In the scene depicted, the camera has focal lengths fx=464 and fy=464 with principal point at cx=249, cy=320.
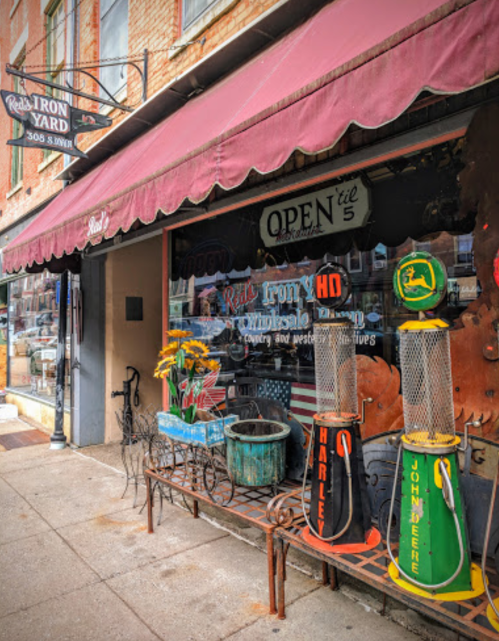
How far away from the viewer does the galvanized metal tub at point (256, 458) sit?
11.8 feet

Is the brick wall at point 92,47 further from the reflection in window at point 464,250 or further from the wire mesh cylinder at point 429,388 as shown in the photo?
the wire mesh cylinder at point 429,388

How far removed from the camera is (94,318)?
7625mm

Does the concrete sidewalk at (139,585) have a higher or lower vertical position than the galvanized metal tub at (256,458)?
lower

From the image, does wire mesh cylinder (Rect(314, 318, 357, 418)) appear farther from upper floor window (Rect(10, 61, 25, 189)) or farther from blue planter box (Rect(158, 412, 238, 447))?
upper floor window (Rect(10, 61, 25, 189))

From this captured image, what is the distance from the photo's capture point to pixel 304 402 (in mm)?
4340

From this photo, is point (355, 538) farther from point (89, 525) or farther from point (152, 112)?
point (152, 112)

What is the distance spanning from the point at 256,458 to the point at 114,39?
7432 mm

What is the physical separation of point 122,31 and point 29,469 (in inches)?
270

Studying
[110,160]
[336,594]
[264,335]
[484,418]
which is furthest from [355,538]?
[110,160]

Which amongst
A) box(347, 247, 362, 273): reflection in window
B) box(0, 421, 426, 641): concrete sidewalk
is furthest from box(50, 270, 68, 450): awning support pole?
box(347, 247, 362, 273): reflection in window

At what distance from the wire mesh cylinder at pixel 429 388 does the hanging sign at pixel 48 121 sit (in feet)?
19.7

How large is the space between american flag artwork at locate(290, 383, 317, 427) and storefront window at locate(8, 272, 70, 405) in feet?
15.6

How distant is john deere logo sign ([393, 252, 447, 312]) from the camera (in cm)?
245

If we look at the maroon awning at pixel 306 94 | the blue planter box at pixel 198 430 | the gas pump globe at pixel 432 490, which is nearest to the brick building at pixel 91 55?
the maroon awning at pixel 306 94
